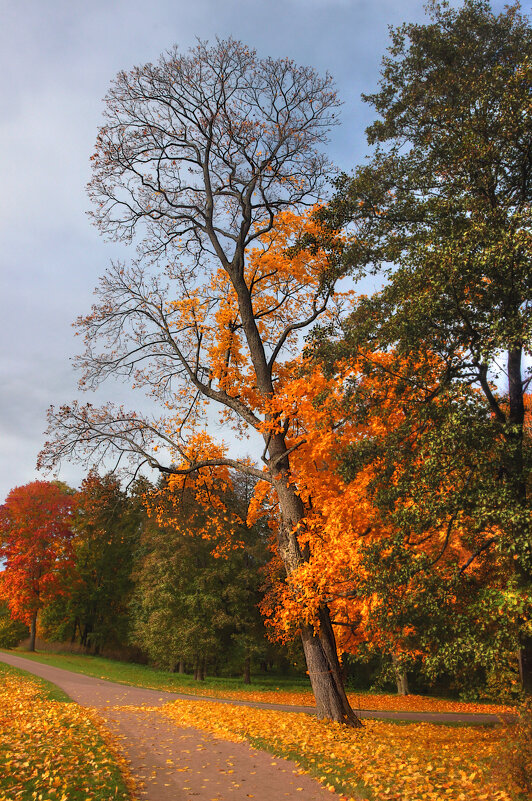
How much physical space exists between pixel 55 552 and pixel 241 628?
1353cm

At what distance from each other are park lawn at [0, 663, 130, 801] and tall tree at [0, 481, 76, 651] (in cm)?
2343

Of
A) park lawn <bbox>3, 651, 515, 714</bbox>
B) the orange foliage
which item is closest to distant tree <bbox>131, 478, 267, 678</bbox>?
park lawn <bbox>3, 651, 515, 714</bbox>

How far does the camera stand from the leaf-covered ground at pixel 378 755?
5.32 m

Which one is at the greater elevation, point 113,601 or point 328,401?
point 328,401

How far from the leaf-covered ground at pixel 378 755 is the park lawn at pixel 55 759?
7.79 ft

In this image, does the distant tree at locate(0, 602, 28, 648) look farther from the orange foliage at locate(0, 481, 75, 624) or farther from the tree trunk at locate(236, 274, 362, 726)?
the tree trunk at locate(236, 274, 362, 726)

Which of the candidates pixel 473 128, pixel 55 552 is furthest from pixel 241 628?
pixel 473 128

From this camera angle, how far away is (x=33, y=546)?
31016 mm

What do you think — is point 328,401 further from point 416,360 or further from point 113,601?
point 113,601

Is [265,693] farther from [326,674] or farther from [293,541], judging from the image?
[293,541]

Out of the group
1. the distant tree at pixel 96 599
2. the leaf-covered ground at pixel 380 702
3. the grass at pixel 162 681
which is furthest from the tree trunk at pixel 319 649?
the distant tree at pixel 96 599

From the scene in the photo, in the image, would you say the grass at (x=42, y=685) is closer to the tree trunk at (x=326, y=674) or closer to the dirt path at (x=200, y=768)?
the dirt path at (x=200, y=768)

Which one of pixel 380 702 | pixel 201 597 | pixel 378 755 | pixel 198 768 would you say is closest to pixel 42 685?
pixel 201 597

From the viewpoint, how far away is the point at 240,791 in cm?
564
